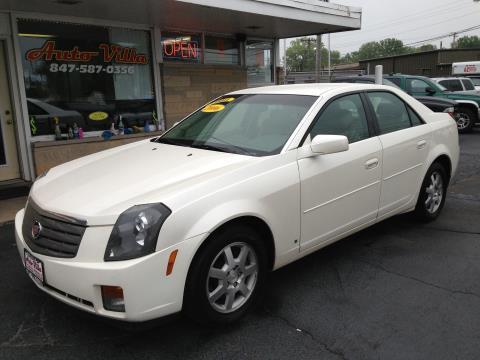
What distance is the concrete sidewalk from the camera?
18.5 ft

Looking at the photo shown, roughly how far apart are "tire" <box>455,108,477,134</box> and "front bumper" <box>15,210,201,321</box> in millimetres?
13613

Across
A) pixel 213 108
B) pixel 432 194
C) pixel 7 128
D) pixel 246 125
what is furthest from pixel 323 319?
pixel 7 128

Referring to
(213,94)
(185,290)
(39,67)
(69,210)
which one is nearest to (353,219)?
(185,290)

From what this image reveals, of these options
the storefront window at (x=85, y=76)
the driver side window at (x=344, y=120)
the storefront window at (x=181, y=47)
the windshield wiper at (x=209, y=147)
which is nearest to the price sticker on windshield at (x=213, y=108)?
the windshield wiper at (x=209, y=147)

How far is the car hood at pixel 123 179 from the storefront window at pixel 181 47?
5.59 meters

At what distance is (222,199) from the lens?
9.54 ft

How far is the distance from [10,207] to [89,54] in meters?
3.09

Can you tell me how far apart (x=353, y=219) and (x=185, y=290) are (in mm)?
1785

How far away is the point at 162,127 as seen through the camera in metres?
9.00

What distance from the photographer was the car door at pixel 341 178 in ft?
11.5

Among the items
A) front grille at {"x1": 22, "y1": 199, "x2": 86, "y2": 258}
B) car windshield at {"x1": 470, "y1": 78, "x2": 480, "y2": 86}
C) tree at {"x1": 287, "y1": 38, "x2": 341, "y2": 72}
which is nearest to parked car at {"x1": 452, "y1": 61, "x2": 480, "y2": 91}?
car windshield at {"x1": 470, "y1": 78, "x2": 480, "y2": 86}

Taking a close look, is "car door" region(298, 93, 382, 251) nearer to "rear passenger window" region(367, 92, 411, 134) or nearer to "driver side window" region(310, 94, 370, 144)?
"driver side window" region(310, 94, 370, 144)

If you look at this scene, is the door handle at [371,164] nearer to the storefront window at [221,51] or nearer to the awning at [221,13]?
the awning at [221,13]

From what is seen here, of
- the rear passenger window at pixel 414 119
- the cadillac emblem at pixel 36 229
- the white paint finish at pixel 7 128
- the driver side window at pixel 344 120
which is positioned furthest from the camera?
the white paint finish at pixel 7 128
